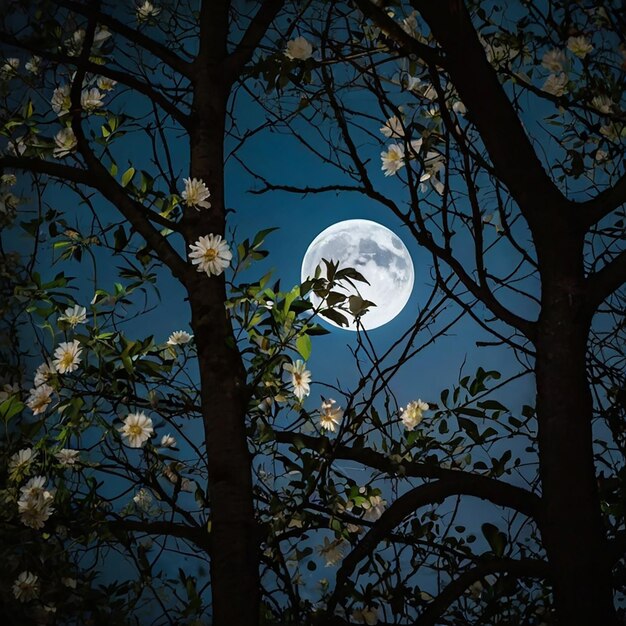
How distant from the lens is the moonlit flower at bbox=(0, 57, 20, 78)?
77.2 inches

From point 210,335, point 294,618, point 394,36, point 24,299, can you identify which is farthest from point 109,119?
point 294,618

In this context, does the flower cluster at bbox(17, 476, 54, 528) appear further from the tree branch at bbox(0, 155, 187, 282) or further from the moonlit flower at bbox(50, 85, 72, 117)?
the moonlit flower at bbox(50, 85, 72, 117)

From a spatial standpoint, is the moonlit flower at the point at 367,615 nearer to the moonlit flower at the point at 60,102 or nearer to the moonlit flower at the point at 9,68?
the moonlit flower at the point at 60,102

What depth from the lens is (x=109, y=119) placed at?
1668 millimetres

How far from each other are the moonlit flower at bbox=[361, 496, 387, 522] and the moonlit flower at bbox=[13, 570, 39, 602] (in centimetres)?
69

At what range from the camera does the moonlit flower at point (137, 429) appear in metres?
1.62

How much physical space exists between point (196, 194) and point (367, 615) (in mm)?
947

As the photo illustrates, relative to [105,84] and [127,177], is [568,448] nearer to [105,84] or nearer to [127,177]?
[127,177]

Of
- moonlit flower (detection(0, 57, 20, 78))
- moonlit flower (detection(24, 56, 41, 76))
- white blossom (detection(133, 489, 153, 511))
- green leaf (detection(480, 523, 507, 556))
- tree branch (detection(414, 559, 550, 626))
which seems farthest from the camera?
white blossom (detection(133, 489, 153, 511))

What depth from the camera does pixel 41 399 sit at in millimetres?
1609

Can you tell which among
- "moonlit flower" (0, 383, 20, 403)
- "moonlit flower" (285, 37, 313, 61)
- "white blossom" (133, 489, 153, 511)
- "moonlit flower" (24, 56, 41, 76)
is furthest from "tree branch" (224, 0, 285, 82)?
"white blossom" (133, 489, 153, 511)

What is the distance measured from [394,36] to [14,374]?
1.37 meters

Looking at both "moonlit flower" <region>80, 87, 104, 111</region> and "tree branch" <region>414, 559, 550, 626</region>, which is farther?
"moonlit flower" <region>80, 87, 104, 111</region>

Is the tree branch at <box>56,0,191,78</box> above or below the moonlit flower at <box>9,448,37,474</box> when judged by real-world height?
above
